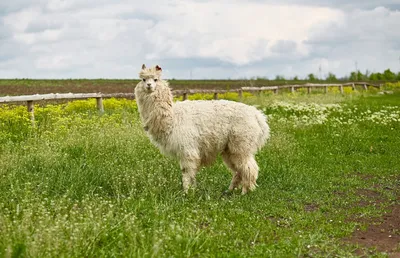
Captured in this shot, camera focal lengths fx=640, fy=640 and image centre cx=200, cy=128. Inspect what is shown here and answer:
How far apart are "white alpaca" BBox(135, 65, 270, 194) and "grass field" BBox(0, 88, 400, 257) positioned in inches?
17.2

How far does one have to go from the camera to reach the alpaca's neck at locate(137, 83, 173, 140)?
10289 millimetres

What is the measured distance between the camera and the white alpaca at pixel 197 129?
10188mm

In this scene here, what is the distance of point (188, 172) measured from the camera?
33.5 feet

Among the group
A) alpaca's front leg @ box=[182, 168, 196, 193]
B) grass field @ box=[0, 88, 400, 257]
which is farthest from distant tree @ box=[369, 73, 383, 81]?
alpaca's front leg @ box=[182, 168, 196, 193]

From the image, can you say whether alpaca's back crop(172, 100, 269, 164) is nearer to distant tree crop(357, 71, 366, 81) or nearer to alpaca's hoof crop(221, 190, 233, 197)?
alpaca's hoof crop(221, 190, 233, 197)

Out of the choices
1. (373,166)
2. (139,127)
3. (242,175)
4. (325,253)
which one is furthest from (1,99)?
(325,253)

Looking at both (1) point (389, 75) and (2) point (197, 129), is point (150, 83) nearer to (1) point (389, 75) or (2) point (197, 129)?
(2) point (197, 129)

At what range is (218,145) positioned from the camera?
34.4ft

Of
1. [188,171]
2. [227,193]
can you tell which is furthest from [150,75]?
[227,193]

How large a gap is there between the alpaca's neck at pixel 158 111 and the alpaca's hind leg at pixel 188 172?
2.01 ft

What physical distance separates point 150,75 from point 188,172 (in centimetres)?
165

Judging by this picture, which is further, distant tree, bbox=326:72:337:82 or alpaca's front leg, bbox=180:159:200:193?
distant tree, bbox=326:72:337:82

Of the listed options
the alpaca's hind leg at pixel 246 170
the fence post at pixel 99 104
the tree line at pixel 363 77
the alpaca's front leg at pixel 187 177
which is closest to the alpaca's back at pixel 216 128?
the alpaca's hind leg at pixel 246 170

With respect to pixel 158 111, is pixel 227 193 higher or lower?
lower
